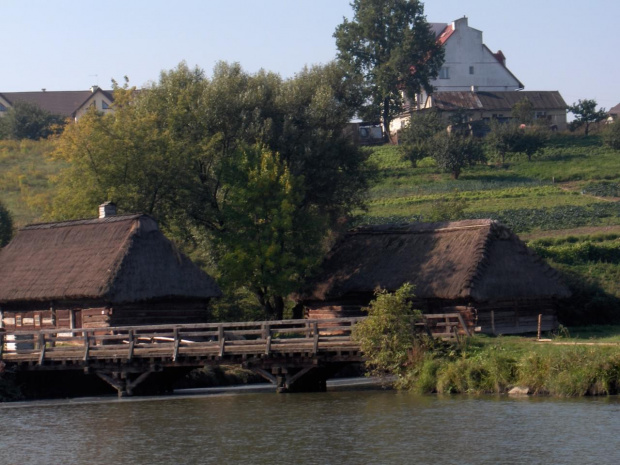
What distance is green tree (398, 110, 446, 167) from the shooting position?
7975 centimetres

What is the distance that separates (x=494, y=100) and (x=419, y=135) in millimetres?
17522

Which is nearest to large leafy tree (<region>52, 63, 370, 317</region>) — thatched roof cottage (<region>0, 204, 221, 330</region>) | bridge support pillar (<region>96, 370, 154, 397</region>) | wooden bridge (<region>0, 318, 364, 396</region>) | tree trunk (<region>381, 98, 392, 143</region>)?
thatched roof cottage (<region>0, 204, 221, 330</region>)

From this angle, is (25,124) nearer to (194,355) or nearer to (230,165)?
(230,165)

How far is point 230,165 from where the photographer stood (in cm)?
4169

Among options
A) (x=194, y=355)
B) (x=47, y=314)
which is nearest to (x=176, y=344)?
(x=194, y=355)

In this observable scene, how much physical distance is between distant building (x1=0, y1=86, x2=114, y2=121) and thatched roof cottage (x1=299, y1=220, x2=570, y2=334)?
67189mm

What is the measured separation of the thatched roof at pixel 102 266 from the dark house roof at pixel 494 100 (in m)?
59.9

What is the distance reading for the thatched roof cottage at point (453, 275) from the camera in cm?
3656

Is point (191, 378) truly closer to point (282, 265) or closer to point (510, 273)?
point (282, 265)

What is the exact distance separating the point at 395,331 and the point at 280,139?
1842cm

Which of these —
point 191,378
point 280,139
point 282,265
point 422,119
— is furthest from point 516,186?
point 191,378

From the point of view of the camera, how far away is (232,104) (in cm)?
4459

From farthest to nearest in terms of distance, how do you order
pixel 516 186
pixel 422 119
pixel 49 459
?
1. pixel 422 119
2. pixel 516 186
3. pixel 49 459

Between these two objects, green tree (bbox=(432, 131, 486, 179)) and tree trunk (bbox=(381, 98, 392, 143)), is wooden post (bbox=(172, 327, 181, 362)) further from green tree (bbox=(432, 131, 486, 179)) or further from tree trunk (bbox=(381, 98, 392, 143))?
tree trunk (bbox=(381, 98, 392, 143))
